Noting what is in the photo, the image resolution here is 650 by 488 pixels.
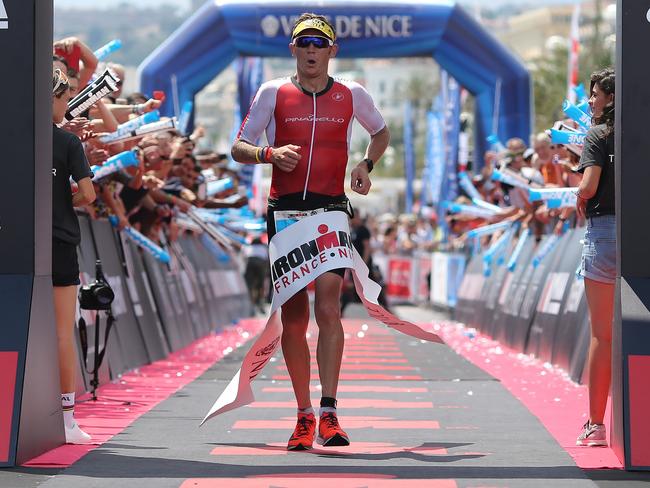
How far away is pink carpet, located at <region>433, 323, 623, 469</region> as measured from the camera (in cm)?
766

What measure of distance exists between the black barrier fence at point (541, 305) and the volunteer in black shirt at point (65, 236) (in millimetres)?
4948

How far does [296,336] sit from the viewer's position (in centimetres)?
820

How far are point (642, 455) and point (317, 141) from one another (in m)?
2.37

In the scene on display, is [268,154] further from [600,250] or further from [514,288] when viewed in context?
[514,288]

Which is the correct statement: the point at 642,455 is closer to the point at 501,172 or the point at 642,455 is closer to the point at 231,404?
the point at 231,404

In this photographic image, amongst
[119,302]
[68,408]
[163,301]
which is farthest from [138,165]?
[68,408]

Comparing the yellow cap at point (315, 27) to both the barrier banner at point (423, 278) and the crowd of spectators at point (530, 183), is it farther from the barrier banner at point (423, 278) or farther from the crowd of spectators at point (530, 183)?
the barrier banner at point (423, 278)

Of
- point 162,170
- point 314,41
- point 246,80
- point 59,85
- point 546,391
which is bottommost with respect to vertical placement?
point 546,391

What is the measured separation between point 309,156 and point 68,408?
6.00 feet

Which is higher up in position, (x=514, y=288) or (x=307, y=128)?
(x=307, y=128)

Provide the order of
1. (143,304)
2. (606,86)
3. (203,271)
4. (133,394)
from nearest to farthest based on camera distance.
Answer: (606,86)
(133,394)
(143,304)
(203,271)

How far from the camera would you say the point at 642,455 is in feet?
22.6

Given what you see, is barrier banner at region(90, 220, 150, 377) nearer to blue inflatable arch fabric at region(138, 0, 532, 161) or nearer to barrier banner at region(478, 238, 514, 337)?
barrier banner at region(478, 238, 514, 337)

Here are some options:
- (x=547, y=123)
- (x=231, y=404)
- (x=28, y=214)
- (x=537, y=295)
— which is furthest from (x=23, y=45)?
(x=547, y=123)
